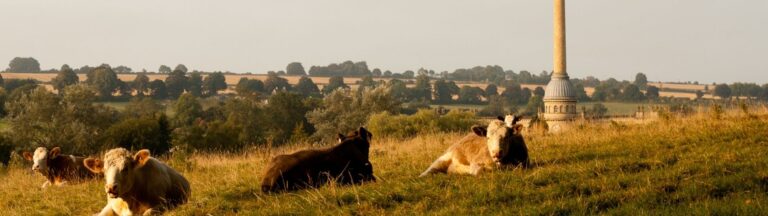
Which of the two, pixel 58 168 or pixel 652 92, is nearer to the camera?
pixel 58 168

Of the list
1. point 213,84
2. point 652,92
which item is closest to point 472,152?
point 213,84

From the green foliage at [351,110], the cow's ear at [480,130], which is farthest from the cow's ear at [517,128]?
the green foliage at [351,110]

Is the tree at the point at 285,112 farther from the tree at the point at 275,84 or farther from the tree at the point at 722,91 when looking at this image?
the tree at the point at 722,91

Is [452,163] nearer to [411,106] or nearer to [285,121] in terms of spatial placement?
[285,121]

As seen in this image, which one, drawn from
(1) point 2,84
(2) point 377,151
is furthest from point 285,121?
(2) point 377,151

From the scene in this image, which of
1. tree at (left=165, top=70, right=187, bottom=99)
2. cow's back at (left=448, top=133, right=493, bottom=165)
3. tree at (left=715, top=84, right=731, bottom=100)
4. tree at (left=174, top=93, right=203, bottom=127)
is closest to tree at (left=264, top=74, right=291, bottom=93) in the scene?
tree at (left=165, top=70, right=187, bottom=99)

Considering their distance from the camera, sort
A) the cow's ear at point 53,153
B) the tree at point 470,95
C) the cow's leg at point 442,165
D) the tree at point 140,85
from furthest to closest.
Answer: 1. the tree at point 140,85
2. the tree at point 470,95
3. the cow's ear at point 53,153
4. the cow's leg at point 442,165

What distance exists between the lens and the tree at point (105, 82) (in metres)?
139

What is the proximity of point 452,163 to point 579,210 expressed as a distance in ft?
14.0

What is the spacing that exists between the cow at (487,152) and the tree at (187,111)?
8847 centimetres

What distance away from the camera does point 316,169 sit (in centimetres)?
1250

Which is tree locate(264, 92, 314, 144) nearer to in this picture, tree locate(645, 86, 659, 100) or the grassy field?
tree locate(645, 86, 659, 100)

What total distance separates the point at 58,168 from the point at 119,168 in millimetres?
10678

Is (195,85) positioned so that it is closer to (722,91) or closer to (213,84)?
(213,84)
